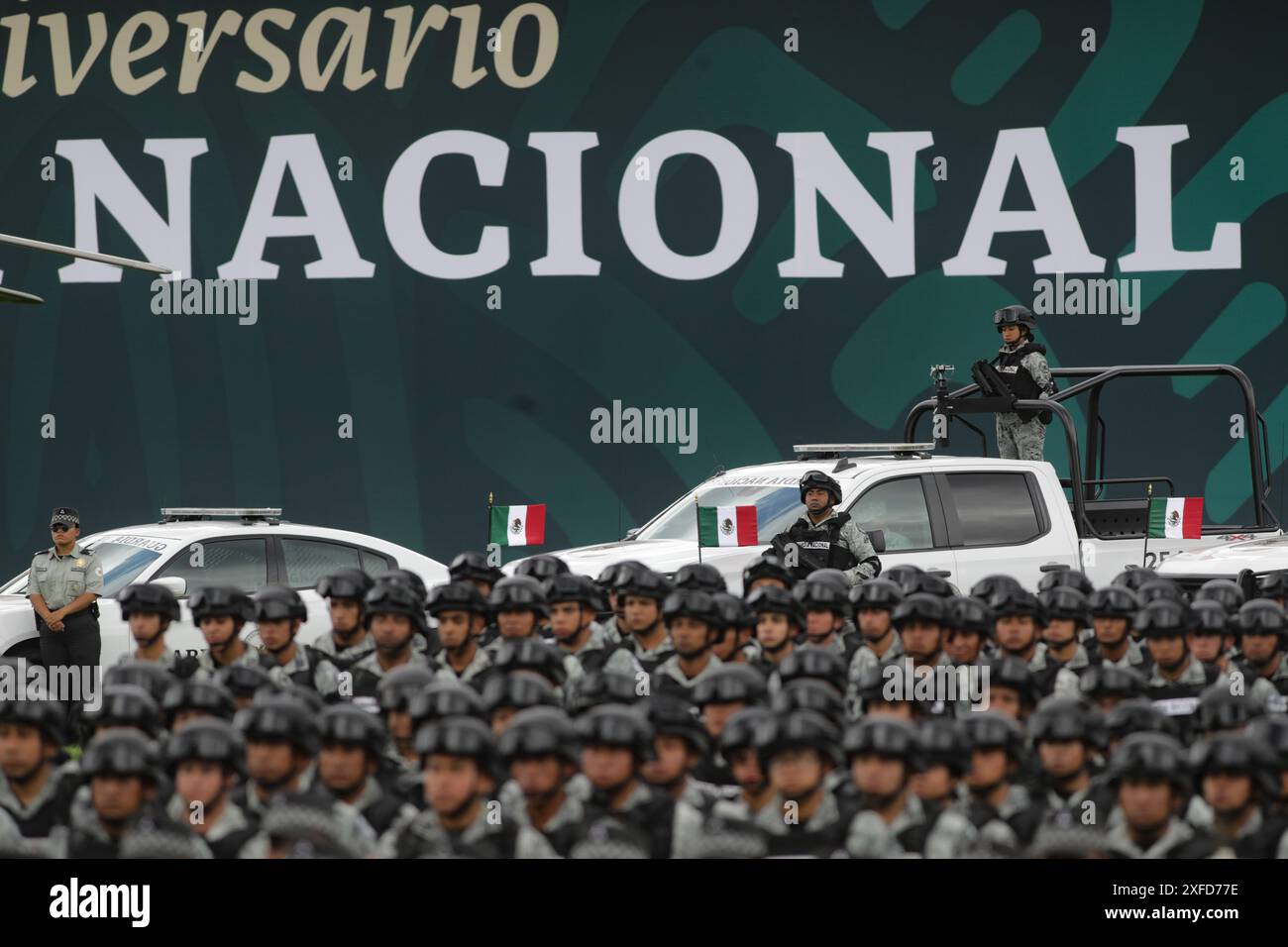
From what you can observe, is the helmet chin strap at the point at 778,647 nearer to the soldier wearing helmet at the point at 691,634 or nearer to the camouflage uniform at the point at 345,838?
the soldier wearing helmet at the point at 691,634

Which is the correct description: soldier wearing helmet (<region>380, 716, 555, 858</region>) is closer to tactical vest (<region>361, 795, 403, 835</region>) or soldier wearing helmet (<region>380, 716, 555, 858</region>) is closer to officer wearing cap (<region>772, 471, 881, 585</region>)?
tactical vest (<region>361, 795, 403, 835</region>)

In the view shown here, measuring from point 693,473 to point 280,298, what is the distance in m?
4.50

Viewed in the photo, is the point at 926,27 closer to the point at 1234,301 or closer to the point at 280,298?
the point at 1234,301

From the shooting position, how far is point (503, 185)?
17.4m

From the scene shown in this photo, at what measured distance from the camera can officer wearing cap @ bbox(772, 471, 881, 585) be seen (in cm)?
1062

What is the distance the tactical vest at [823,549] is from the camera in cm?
1062

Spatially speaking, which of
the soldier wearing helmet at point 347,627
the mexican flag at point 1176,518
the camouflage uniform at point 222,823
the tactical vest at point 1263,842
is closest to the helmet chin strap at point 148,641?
the soldier wearing helmet at point 347,627

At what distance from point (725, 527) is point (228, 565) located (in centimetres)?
339

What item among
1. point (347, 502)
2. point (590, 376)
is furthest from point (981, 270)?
point (347, 502)

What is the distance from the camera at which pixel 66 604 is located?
35.1ft

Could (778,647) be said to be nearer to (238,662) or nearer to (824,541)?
(824,541)

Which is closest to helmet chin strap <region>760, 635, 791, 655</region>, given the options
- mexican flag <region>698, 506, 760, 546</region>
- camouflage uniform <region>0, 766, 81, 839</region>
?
mexican flag <region>698, 506, 760, 546</region>

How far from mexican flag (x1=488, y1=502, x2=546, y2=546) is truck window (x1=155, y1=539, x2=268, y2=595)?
5.31 feet

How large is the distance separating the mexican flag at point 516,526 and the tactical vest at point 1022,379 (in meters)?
3.84
